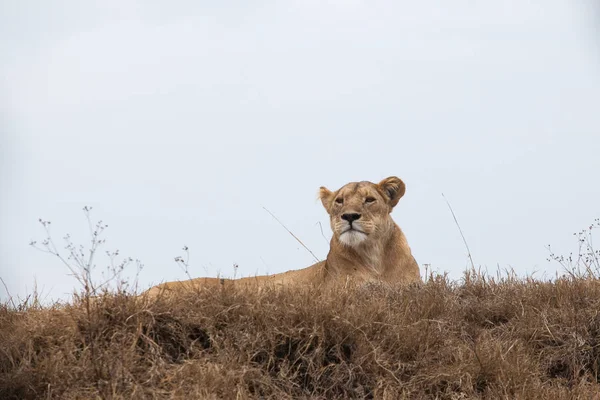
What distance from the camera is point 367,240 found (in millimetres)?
9625

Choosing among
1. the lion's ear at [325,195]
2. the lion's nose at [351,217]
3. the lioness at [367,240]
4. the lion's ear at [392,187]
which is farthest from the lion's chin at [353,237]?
the lion's ear at [325,195]

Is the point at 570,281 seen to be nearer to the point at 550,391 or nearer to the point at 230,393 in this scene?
the point at 550,391

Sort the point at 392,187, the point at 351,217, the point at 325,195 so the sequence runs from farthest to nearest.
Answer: the point at 325,195 → the point at 392,187 → the point at 351,217

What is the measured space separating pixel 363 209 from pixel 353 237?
0.30 meters

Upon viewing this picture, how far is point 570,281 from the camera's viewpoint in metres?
8.59

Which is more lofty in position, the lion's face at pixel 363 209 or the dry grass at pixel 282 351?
the lion's face at pixel 363 209

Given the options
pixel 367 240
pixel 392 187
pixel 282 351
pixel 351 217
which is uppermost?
pixel 392 187

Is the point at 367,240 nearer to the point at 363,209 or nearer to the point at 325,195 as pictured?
the point at 363,209

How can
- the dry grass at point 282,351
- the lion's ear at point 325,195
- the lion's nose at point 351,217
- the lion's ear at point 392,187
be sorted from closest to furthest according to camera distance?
the dry grass at point 282,351 < the lion's nose at point 351,217 < the lion's ear at point 392,187 < the lion's ear at point 325,195

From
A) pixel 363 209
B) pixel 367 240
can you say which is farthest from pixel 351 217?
pixel 367 240

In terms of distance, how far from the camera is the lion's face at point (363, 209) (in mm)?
9562

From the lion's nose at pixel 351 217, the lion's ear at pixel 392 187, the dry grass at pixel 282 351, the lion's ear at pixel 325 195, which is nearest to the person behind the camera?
the dry grass at pixel 282 351

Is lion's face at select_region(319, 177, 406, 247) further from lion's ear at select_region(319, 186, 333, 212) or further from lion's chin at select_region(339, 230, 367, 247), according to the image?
lion's ear at select_region(319, 186, 333, 212)

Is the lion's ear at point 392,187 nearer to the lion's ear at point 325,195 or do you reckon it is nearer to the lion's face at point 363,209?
the lion's face at point 363,209
